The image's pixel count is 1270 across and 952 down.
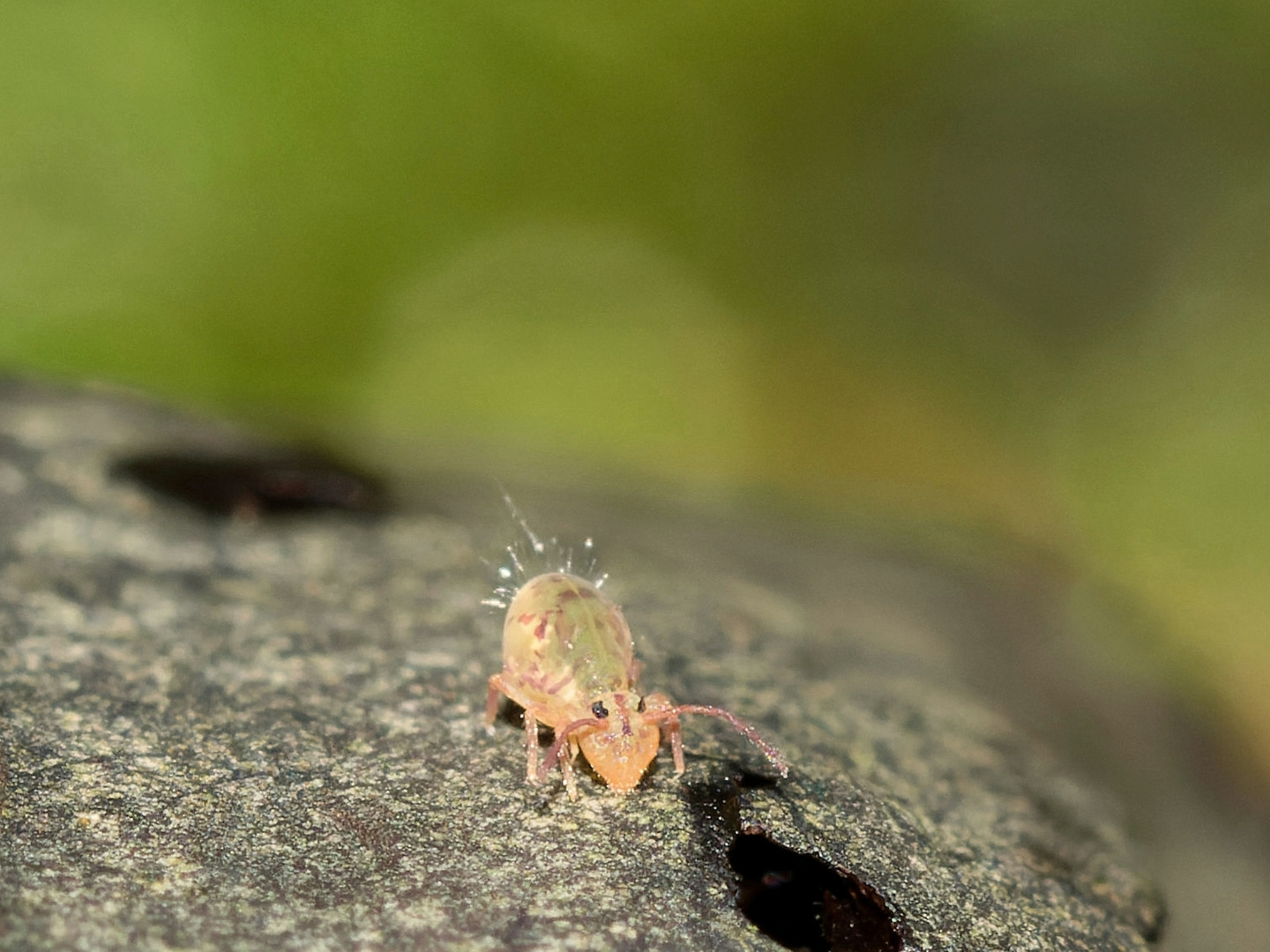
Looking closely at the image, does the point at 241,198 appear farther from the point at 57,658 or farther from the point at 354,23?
the point at 57,658

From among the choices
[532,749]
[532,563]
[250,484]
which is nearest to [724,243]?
[250,484]

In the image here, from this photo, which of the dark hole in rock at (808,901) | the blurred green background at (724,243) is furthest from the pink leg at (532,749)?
the blurred green background at (724,243)

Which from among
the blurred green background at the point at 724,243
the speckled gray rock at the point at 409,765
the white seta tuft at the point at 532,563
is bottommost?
the speckled gray rock at the point at 409,765

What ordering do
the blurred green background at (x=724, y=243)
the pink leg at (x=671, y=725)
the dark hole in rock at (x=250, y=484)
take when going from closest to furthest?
the pink leg at (x=671, y=725)
the dark hole in rock at (x=250, y=484)
the blurred green background at (x=724, y=243)

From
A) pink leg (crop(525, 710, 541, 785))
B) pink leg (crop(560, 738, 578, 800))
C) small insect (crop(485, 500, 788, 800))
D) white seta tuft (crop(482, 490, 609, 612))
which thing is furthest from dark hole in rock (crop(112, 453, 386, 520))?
pink leg (crop(560, 738, 578, 800))

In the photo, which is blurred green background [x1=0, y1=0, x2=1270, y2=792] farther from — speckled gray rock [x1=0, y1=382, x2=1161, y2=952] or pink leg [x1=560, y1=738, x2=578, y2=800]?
pink leg [x1=560, y1=738, x2=578, y2=800]

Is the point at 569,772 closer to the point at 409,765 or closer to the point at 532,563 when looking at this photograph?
the point at 409,765

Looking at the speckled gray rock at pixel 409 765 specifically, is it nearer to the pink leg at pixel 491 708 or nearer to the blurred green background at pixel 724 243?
the pink leg at pixel 491 708

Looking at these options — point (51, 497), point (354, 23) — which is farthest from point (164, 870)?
point (354, 23)
